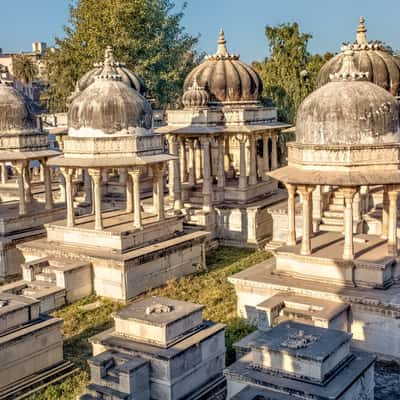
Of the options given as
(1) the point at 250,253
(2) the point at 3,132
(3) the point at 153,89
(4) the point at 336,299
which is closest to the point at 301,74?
(3) the point at 153,89

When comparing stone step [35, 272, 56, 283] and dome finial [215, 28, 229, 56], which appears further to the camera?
dome finial [215, 28, 229, 56]

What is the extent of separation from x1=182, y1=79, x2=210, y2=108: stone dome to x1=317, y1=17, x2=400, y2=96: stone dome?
443cm

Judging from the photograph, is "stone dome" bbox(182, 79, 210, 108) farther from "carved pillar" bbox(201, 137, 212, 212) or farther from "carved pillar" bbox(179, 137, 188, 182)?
"carved pillar" bbox(201, 137, 212, 212)

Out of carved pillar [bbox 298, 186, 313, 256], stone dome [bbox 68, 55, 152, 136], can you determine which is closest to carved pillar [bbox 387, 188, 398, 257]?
carved pillar [bbox 298, 186, 313, 256]

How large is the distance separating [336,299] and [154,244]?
21.8 ft

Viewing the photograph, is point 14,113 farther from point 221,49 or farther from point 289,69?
point 289,69

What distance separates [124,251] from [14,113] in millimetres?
7319

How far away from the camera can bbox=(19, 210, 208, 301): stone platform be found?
55.8 ft

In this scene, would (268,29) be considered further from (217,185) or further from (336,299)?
(336,299)

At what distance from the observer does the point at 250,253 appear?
21969 millimetres

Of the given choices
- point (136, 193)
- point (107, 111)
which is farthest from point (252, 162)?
point (107, 111)

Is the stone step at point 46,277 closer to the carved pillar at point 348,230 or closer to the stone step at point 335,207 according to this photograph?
the carved pillar at point 348,230

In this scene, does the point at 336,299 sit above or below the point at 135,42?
below

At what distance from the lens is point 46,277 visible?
56.3ft
